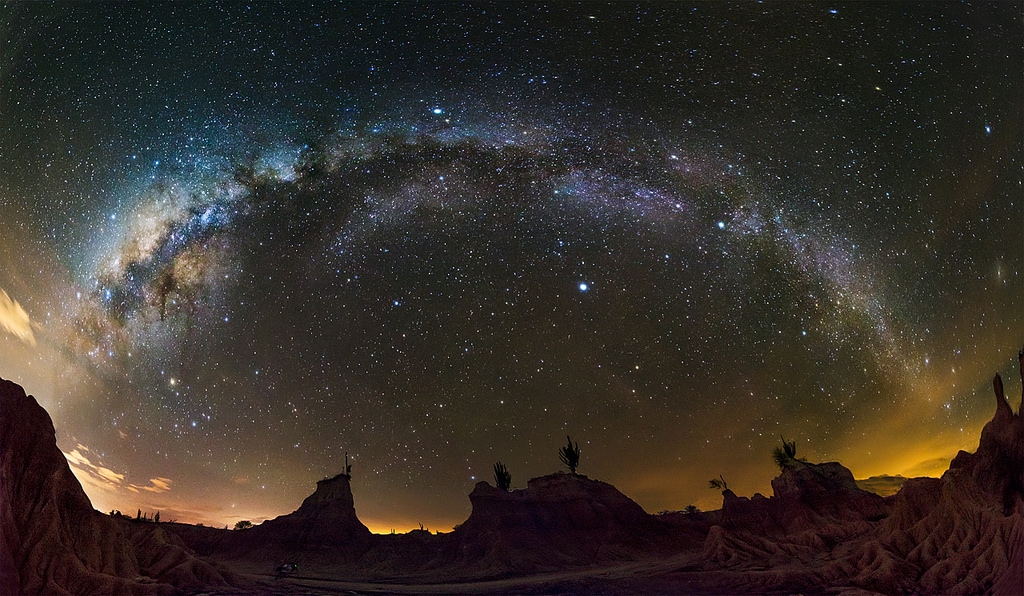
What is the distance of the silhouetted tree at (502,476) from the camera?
4616 centimetres

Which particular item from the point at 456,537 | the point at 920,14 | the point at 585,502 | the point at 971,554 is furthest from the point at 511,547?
the point at 920,14

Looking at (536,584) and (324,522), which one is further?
(324,522)

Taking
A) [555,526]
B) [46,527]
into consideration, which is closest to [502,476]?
[555,526]

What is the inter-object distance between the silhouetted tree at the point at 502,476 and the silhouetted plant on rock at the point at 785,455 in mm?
21885

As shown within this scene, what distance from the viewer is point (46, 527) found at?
15664 millimetres

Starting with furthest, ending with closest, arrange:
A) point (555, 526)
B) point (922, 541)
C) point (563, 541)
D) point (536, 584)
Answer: point (555, 526) → point (563, 541) → point (536, 584) → point (922, 541)

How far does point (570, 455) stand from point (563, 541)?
711 centimetres

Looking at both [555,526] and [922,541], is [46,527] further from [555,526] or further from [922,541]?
[555,526]

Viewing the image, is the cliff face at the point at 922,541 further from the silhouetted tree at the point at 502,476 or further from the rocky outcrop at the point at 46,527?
the rocky outcrop at the point at 46,527

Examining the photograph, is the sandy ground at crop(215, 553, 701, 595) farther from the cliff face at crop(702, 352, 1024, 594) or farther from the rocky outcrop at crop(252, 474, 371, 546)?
the rocky outcrop at crop(252, 474, 371, 546)

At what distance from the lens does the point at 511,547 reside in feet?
129

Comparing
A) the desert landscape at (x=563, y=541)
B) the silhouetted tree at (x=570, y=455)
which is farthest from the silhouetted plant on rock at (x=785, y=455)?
the silhouetted tree at (x=570, y=455)

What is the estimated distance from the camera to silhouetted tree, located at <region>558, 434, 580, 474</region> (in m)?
45.6

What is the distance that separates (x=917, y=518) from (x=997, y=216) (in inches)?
572
